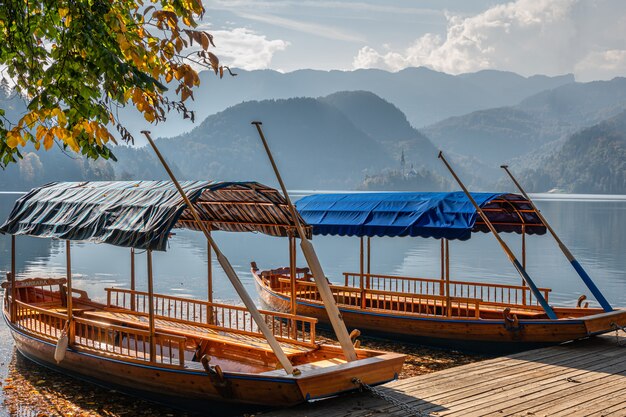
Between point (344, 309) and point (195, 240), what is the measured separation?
143ft

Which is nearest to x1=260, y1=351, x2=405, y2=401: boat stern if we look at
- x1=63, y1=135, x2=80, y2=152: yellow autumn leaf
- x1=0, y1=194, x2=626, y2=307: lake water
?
x1=63, y1=135, x2=80, y2=152: yellow autumn leaf

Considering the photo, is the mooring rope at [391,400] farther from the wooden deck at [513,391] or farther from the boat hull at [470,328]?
the boat hull at [470,328]

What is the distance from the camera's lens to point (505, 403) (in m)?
8.98

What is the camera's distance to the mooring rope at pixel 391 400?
8.56 meters

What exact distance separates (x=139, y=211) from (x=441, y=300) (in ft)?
25.2

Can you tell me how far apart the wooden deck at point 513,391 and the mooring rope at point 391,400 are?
0.19 feet


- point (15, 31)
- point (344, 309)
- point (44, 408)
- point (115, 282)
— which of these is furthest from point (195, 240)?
point (15, 31)

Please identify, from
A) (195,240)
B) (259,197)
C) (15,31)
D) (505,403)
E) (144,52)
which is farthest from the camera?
(195,240)

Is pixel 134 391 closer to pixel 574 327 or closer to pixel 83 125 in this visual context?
pixel 83 125

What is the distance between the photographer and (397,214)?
1534 cm

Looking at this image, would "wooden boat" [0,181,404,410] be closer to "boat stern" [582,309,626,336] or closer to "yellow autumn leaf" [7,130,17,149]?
"yellow autumn leaf" [7,130,17,149]

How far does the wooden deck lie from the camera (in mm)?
8648

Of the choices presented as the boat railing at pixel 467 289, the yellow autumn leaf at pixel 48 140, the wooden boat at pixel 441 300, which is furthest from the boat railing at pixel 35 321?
the yellow autumn leaf at pixel 48 140

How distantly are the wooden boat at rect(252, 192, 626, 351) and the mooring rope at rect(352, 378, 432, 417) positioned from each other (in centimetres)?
322
